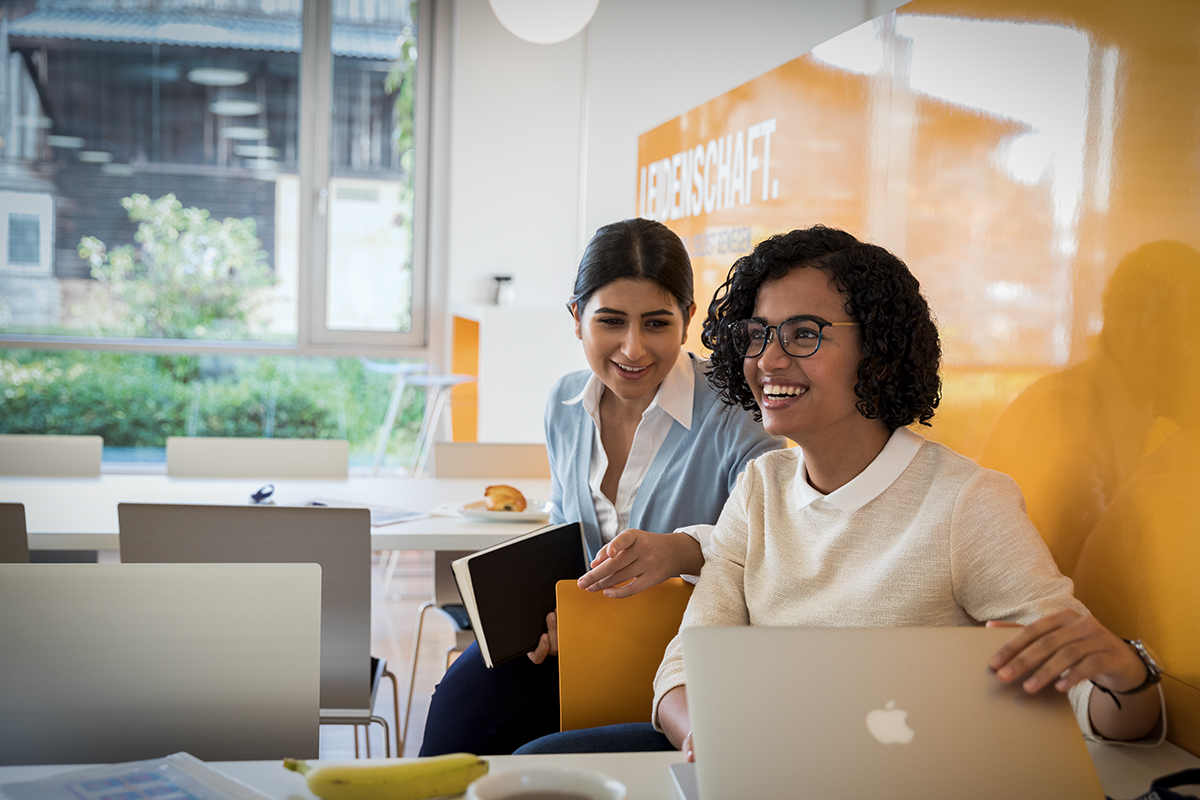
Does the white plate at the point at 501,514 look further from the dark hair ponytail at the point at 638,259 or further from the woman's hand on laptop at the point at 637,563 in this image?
the woman's hand on laptop at the point at 637,563

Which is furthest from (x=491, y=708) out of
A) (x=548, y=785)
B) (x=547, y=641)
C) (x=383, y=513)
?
(x=548, y=785)

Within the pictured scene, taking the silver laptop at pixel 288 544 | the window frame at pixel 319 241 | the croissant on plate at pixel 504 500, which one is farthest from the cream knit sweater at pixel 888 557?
the window frame at pixel 319 241

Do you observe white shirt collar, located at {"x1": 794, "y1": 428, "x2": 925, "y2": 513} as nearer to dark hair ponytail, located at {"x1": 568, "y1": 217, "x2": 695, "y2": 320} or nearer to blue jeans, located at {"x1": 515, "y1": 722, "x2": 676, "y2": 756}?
blue jeans, located at {"x1": 515, "y1": 722, "x2": 676, "y2": 756}

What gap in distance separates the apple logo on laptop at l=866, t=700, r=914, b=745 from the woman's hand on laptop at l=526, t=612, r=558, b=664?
0.84 metres

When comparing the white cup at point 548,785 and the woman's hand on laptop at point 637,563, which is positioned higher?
the woman's hand on laptop at point 637,563

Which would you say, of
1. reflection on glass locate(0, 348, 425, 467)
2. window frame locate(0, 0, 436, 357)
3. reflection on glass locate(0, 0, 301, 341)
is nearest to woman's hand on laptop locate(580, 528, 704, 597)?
reflection on glass locate(0, 348, 425, 467)

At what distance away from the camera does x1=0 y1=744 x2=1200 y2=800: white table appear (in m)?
0.95

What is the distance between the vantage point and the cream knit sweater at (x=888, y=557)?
1156mm

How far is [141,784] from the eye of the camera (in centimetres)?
91

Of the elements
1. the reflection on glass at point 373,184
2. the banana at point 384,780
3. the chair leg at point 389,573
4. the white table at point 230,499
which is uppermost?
the reflection on glass at point 373,184

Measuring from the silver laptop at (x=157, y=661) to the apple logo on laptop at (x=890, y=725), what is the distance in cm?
71

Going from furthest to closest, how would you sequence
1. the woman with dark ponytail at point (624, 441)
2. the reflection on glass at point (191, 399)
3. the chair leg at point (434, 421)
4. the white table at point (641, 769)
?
the reflection on glass at point (191, 399) < the chair leg at point (434, 421) < the woman with dark ponytail at point (624, 441) < the white table at point (641, 769)

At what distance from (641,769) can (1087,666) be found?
1.51 feet

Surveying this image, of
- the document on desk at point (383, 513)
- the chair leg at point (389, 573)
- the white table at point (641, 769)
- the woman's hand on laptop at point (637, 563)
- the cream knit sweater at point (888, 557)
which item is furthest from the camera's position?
the chair leg at point (389, 573)
